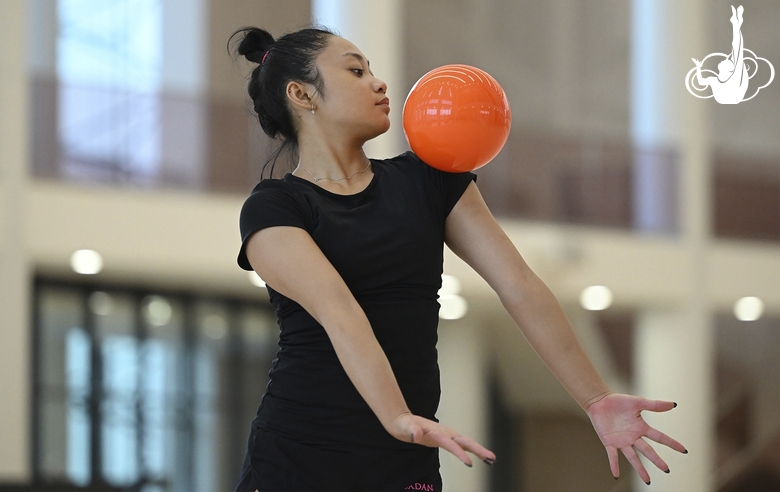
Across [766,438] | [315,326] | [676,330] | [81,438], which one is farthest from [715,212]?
[315,326]

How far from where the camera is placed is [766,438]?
13.3m

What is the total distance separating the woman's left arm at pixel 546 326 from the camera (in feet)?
7.12

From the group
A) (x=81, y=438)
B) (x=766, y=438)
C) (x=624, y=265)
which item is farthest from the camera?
(x=766, y=438)

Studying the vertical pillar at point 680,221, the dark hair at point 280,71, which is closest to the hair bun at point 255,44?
the dark hair at point 280,71

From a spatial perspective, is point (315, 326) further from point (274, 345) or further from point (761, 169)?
point (761, 169)

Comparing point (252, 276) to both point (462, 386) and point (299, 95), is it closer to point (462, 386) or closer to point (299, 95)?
point (462, 386)

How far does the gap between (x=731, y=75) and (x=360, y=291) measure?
366 centimetres

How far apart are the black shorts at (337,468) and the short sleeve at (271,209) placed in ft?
1.41

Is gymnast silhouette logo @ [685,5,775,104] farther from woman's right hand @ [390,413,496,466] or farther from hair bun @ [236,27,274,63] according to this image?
woman's right hand @ [390,413,496,466]

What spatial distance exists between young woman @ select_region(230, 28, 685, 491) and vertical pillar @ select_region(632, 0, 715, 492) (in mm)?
9801

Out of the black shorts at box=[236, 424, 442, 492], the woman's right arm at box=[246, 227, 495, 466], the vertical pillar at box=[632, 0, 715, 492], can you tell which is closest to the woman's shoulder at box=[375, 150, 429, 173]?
the woman's right arm at box=[246, 227, 495, 466]

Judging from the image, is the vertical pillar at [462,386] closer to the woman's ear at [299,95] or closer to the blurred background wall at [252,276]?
the blurred background wall at [252,276]

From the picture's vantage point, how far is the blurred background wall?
30.9 feet

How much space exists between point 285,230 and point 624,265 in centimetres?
977
